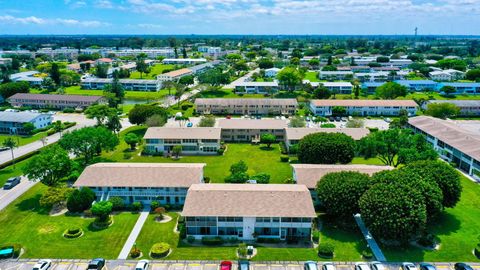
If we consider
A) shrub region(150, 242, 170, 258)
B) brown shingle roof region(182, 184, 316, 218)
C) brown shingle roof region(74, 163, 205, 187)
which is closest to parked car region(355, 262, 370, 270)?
brown shingle roof region(182, 184, 316, 218)

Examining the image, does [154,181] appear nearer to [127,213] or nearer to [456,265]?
[127,213]

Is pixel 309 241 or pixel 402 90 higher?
pixel 402 90

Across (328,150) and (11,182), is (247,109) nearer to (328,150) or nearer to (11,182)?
(328,150)

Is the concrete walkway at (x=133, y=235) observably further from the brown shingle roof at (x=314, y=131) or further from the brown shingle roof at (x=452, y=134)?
the brown shingle roof at (x=452, y=134)

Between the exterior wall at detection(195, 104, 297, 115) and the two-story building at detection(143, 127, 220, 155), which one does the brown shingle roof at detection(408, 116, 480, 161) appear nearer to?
the exterior wall at detection(195, 104, 297, 115)

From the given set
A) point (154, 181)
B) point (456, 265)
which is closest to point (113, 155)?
point (154, 181)

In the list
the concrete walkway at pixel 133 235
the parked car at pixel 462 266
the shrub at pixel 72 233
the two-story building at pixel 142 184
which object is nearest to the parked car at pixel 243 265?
the concrete walkway at pixel 133 235
